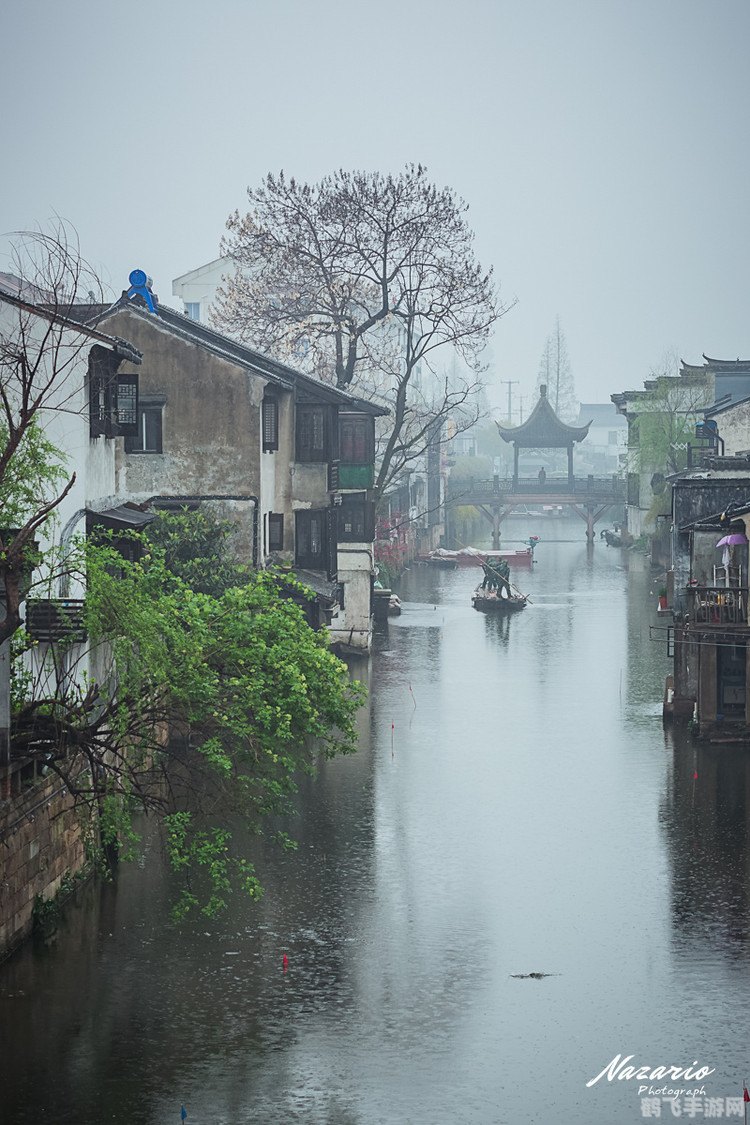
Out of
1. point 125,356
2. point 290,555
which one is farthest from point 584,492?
point 125,356

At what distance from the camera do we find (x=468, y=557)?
10725 cm

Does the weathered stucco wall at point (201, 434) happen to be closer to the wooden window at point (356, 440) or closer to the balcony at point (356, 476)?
the balcony at point (356, 476)

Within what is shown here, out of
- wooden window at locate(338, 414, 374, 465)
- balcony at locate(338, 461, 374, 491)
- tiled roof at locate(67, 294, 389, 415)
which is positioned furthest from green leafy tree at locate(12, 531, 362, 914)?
wooden window at locate(338, 414, 374, 465)

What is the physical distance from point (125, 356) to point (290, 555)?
2068 cm

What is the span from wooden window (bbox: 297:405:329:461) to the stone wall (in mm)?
25795

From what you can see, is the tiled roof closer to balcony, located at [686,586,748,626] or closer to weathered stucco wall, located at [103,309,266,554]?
weathered stucco wall, located at [103,309,266,554]

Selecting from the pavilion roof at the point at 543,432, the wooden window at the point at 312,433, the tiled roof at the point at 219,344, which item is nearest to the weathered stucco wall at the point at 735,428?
the tiled roof at the point at 219,344

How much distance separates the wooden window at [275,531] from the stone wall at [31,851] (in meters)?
23.6

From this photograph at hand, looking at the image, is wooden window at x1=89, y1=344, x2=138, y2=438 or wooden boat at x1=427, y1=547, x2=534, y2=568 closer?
wooden window at x1=89, y1=344, x2=138, y2=438

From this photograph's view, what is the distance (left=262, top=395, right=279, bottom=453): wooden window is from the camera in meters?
48.0

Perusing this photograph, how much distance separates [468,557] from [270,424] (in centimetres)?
5957

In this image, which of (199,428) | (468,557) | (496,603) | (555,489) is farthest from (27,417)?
(555,489)

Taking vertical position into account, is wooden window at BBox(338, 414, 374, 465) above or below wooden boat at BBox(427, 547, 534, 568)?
above

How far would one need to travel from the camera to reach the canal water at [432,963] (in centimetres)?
2036
